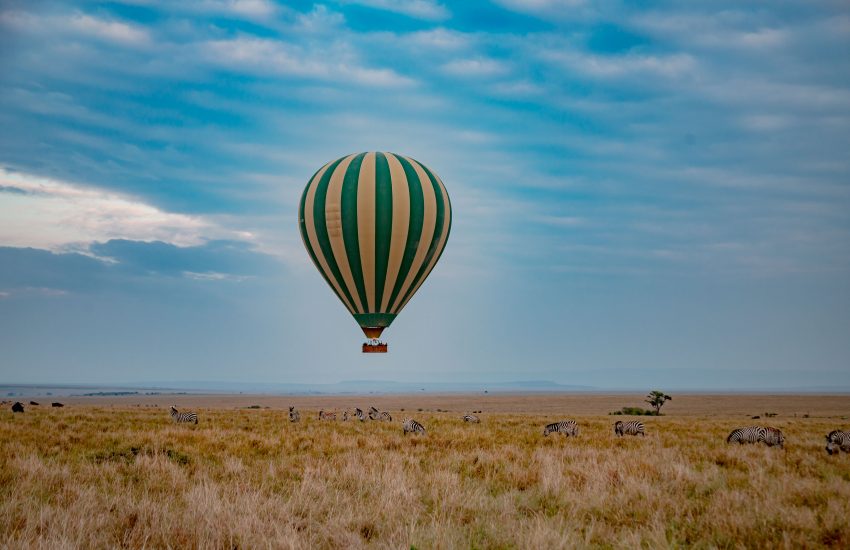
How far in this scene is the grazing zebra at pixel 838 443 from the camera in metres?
16.6

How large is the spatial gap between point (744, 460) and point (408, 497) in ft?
30.9

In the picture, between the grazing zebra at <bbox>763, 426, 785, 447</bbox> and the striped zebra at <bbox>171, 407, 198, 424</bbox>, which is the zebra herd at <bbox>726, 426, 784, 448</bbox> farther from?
the striped zebra at <bbox>171, 407, 198, 424</bbox>

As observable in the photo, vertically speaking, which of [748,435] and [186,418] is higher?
[748,435]

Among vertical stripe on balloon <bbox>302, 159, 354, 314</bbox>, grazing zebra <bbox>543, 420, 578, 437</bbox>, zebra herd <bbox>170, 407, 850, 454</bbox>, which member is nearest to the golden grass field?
zebra herd <bbox>170, 407, 850, 454</bbox>

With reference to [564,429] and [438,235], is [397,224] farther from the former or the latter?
[564,429]

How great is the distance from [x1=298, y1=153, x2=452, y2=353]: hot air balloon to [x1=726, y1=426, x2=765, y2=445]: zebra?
14219 millimetres

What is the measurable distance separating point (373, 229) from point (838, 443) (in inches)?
706

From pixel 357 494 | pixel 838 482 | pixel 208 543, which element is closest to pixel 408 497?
pixel 357 494

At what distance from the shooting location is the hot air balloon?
26.2m

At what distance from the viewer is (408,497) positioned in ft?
31.2

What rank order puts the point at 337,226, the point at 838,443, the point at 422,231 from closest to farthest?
the point at 838,443, the point at 337,226, the point at 422,231

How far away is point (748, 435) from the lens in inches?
763

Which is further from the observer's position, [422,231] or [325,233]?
[422,231]

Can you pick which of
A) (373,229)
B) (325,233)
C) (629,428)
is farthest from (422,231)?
(629,428)
